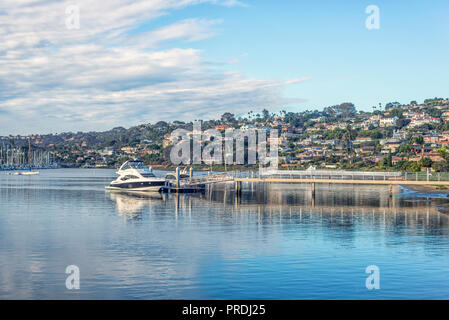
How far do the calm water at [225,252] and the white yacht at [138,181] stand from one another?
2194 cm

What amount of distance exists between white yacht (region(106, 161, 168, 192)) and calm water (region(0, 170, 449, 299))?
2194 centimetres

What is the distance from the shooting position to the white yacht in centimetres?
7856

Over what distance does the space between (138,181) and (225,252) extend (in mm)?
50425

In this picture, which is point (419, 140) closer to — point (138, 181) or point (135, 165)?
point (135, 165)

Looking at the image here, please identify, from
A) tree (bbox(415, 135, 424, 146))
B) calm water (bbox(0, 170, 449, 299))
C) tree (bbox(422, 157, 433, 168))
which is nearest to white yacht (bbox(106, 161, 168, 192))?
calm water (bbox(0, 170, 449, 299))

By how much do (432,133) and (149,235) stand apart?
16224 centimetres

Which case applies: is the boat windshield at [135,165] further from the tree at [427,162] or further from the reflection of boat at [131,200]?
the tree at [427,162]

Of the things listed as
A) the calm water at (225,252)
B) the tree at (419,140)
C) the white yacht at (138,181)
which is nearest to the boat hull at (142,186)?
the white yacht at (138,181)

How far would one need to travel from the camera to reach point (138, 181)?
79.4 metres

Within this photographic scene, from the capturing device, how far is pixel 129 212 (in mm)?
53500

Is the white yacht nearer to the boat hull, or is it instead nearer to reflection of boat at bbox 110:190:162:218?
the boat hull

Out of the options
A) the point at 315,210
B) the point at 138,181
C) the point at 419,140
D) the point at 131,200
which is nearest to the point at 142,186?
the point at 138,181

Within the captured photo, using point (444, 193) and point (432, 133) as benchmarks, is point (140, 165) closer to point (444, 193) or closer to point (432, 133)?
point (444, 193)

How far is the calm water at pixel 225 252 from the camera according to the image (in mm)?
22672
